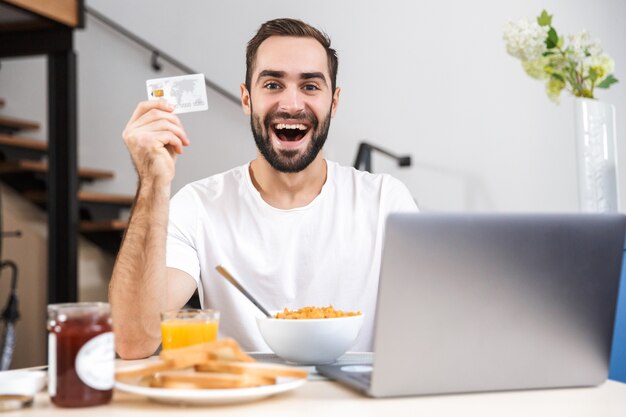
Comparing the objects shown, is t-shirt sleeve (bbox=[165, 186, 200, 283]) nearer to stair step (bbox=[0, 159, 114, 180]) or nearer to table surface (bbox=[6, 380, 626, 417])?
table surface (bbox=[6, 380, 626, 417])

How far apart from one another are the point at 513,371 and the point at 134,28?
438 centimetres

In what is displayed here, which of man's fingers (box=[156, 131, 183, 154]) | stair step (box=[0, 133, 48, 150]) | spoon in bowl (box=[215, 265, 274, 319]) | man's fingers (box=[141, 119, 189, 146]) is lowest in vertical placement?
spoon in bowl (box=[215, 265, 274, 319])

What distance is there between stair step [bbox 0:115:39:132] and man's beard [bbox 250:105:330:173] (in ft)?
11.1

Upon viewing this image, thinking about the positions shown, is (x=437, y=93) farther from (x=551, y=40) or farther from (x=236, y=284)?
(x=236, y=284)

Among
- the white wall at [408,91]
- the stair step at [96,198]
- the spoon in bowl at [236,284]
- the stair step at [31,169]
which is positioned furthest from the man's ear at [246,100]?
the stair step at [31,169]

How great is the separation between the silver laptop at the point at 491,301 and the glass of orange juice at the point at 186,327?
267 mm

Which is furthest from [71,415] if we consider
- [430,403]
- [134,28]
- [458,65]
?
[134,28]

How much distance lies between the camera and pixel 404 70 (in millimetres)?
4160

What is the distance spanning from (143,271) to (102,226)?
3.05 meters

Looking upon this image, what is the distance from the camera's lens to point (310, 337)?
1083 millimetres

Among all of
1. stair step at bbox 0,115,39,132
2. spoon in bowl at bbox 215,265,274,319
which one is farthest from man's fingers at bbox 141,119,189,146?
stair step at bbox 0,115,39,132

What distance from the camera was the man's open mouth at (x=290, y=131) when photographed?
1.90 meters

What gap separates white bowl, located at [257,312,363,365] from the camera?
1.08 m

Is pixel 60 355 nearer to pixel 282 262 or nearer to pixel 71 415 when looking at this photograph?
pixel 71 415
